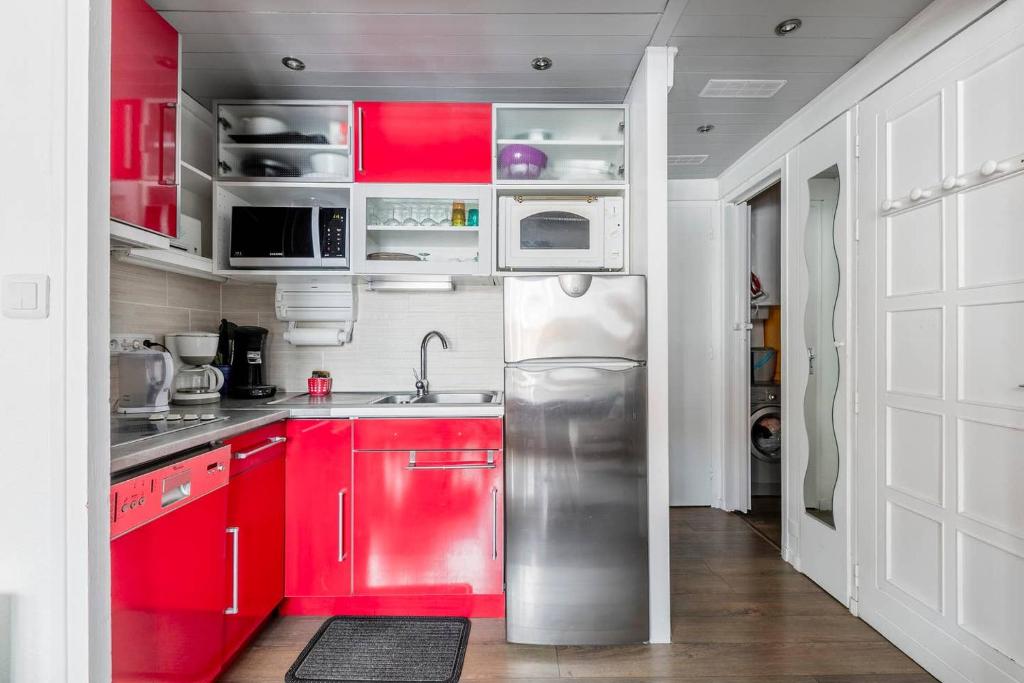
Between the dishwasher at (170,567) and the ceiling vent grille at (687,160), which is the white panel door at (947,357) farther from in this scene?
the dishwasher at (170,567)

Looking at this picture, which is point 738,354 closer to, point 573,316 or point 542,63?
point 573,316

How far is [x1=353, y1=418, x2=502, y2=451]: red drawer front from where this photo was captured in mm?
2201

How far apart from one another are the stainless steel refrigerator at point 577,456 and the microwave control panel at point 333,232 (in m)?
0.94

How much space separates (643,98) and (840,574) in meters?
2.27

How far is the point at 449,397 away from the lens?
9.34ft

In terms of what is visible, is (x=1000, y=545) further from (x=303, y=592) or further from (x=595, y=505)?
(x=303, y=592)

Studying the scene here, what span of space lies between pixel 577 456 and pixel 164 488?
4.52 ft

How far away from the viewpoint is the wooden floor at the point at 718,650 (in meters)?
1.84

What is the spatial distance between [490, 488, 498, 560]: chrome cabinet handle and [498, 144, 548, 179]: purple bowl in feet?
4.91

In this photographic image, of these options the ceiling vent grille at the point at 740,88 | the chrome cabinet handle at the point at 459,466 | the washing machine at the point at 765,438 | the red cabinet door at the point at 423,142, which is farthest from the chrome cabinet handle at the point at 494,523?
the washing machine at the point at 765,438

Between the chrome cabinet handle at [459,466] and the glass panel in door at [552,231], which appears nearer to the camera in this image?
the chrome cabinet handle at [459,466]

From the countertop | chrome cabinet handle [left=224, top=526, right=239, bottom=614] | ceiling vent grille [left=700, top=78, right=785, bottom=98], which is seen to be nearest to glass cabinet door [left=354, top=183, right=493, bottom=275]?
the countertop

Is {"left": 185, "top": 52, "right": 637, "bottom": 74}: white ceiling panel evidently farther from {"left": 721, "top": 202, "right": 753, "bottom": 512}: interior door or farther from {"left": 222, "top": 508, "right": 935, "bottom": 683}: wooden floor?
{"left": 222, "top": 508, "right": 935, "bottom": 683}: wooden floor
